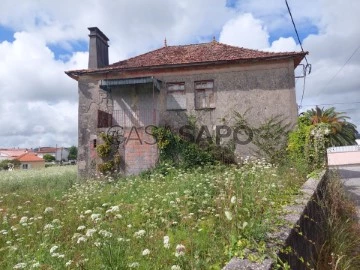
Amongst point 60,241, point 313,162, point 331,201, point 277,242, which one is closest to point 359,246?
point 331,201

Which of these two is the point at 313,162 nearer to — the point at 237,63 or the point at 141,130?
the point at 237,63

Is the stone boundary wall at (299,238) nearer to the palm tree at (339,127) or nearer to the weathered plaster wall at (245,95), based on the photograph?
the weathered plaster wall at (245,95)

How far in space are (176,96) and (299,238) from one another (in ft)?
41.8

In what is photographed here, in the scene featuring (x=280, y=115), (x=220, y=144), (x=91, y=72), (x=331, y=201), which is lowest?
(x=331, y=201)

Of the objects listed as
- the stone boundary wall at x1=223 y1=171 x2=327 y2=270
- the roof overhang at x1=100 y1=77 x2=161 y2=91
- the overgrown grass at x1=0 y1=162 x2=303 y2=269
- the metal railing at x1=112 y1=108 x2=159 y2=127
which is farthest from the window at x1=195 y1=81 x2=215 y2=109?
the stone boundary wall at x1=223 y1=171 x2=327 y2=270

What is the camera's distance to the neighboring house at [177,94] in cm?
1488

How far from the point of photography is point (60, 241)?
4.65 metres

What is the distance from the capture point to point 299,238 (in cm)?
349

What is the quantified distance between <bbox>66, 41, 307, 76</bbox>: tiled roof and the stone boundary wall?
34.0 ft

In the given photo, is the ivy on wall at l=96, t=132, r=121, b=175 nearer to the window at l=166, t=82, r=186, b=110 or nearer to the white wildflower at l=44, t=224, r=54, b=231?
the window at l=166, t=82, r=186, b=110

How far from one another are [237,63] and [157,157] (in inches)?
235

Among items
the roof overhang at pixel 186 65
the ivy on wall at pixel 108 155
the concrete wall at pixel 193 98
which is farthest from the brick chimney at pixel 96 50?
the ivy on wall at pixel 108 155

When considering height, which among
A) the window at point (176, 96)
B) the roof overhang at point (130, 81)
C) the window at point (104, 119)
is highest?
the roof overhang at point (130, 81)

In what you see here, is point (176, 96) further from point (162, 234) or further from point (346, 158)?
point (346, 158)
